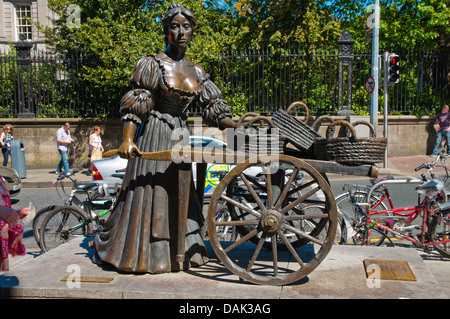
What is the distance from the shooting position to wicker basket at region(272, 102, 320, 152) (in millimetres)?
3906

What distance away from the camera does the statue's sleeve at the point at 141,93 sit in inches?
151

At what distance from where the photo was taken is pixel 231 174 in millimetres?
3594

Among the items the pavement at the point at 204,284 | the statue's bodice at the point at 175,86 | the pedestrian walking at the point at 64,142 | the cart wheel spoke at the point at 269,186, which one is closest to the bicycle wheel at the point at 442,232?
the pavement at the point at 204,284

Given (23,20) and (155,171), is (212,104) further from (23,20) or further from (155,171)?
(23,20)

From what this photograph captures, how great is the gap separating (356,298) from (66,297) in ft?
7.17

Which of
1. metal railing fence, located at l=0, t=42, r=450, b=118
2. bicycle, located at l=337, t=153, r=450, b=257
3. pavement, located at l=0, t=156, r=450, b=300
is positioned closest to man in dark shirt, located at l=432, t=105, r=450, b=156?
metal railing fence, located at l=0, t=42, r=450, b=118

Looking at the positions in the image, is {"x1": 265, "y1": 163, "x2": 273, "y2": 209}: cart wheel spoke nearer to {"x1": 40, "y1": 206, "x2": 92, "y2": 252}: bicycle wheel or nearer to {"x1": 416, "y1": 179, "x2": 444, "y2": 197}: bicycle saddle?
{"x1": 416, "y1": 179, "x2": 444, "y2": 197}: bicycle saddle

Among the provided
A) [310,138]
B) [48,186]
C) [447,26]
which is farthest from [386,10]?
[310,138]

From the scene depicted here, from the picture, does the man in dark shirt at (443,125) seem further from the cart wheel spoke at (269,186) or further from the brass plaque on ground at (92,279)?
the brass plaque on ground at (92,279)

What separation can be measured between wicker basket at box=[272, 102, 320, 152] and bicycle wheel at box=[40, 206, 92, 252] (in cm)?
315

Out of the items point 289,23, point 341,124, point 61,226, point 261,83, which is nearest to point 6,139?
point 261,83

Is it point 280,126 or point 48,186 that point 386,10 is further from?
point 280,126

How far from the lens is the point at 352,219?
6004mm

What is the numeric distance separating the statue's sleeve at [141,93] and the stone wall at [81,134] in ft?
39.6
